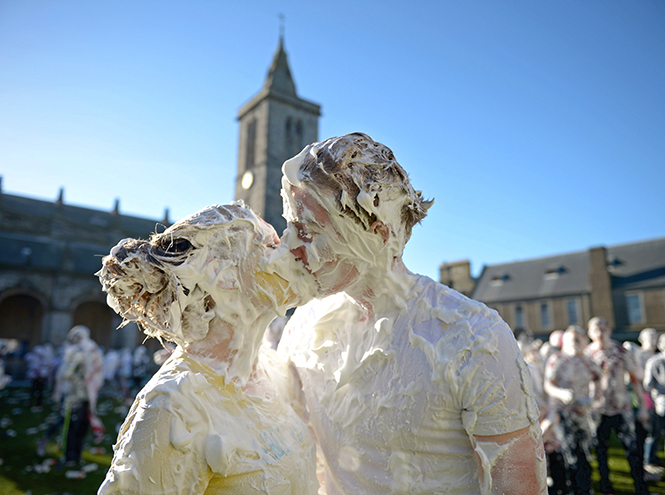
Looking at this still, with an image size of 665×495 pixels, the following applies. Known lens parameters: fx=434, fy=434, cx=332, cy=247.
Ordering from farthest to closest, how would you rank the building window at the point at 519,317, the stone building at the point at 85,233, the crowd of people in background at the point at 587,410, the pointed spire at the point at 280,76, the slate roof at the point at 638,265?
the pointed spire at the point at 280,76 → the building window at the point at 519,317 → the stone building at the point at 85,233 → the slate roof at the point at 638,265 → the crowd of people in background at the point at 587,410

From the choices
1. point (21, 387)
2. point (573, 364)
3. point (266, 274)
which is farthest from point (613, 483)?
point (21, 387)

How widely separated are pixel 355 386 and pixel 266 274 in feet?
1.89

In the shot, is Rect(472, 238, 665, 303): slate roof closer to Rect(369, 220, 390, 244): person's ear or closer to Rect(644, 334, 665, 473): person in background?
Rect(644, 334, 665, 473): person in background

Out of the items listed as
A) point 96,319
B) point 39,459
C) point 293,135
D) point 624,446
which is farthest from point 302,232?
point 293,135

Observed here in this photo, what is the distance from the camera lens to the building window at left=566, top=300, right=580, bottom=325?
2861cm

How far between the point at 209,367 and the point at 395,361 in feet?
2.24

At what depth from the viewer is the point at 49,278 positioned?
28.4 metres

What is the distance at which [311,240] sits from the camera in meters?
1.64

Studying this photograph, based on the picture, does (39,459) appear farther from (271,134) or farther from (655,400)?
(271,134)

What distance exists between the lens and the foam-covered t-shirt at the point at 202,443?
1.23 metres

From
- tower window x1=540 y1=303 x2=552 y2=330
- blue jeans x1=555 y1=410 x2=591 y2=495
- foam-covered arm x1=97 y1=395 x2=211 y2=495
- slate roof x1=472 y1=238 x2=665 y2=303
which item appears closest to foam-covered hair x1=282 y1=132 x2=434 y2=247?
foam-covered arm x1=97 y1=395 x2=211 y2=495

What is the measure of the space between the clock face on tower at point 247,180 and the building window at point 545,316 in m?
22.9

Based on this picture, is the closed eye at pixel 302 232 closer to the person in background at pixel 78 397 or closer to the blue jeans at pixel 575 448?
the blue jeans at pixel 575 448

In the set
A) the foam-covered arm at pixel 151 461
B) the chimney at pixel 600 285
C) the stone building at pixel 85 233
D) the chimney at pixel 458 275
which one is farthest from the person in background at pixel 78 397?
the chimney at pixel 600 285
